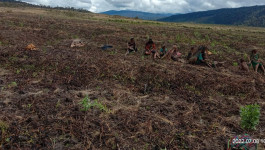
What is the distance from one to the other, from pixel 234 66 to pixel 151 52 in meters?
4.31

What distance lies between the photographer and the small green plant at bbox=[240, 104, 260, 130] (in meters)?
3.61

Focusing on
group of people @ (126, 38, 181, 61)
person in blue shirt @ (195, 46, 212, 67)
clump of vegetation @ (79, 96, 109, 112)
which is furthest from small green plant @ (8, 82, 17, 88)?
person in blue shirt @ (195, 46, 212, 67)

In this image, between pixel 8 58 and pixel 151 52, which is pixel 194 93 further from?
pixel 8 58

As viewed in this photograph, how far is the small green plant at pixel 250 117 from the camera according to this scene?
361 cm

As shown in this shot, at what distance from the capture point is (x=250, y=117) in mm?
3678

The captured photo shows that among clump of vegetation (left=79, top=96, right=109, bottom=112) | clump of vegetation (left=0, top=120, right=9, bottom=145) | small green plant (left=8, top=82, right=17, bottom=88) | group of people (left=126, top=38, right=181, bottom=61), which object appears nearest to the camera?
clump of vegetation (left=0, top=120, right=9, bottom=145)

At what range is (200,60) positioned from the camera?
28.1ft

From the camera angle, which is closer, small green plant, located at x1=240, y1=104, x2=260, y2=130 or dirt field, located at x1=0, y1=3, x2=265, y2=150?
dirt field, located at x1=0, y1=3, x2=265, y2=150

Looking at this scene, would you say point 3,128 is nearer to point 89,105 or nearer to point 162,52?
point 89,105

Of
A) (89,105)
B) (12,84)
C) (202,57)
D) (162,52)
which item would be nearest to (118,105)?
(89,105)

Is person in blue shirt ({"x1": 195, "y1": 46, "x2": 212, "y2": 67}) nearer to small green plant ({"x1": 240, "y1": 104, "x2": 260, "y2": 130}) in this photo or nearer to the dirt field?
the dirt field

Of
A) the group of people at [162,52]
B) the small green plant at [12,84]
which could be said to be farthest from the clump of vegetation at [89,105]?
the group of people at [162,52]

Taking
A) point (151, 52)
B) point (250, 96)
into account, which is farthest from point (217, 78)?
point (151, 52)

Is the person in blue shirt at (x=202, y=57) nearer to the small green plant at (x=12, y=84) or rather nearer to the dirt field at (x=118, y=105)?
the dirt field at (x=118, y=105)
